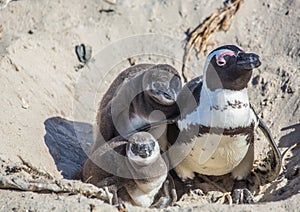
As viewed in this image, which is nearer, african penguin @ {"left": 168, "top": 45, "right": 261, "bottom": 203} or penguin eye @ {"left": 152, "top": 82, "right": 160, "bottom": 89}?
african penguin @ {"left": 168, "top": 45, "right": 261, "bottom": 203}

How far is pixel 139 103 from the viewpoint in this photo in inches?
217

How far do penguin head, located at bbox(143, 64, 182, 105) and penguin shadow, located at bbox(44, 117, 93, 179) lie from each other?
0.75m

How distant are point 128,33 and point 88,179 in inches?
84.1

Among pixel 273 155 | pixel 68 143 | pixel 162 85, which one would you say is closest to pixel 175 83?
pixel 162 85

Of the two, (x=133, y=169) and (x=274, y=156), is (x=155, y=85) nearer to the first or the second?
(x=133, y=169)

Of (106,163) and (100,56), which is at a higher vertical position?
(100,56)

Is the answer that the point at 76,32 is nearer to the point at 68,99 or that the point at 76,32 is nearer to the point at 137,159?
the point at 68,99

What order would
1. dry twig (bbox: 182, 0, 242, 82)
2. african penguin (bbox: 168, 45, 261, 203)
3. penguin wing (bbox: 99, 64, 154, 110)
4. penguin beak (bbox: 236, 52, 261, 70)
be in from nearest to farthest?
penguin beak (bbox: 236, 52, 261, 70)
african penguin (bbox: 168, 45, 261, 203)
penguin wing (bbox: 99, 64, 154, 110)
dry twig (bbox: 182, 0, 242, 82)

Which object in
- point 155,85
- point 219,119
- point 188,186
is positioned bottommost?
point 188,186

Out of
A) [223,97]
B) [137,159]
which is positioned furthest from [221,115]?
[137,159]

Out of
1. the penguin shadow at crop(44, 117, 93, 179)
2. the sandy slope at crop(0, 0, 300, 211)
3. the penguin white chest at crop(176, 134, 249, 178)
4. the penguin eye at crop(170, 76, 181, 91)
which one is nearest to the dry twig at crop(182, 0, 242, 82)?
the sandy slope at crop(0, 0, 300, 211)

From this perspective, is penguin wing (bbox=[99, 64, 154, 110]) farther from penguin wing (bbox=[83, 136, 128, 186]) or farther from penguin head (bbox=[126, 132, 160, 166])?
penguin head (bbox=[126, 132, 160, 166])

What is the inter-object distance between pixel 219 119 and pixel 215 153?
0.27 m

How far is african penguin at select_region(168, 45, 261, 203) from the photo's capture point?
4.69 metres
